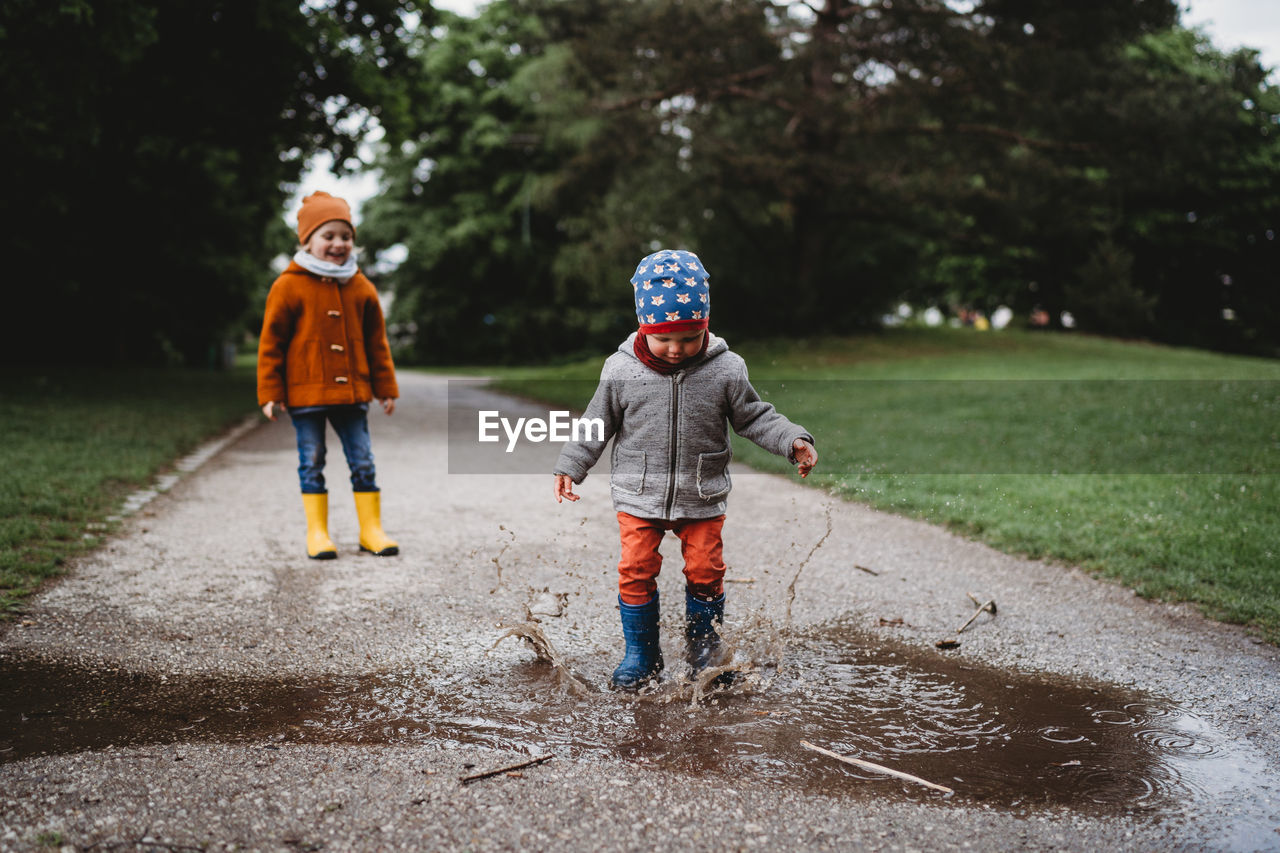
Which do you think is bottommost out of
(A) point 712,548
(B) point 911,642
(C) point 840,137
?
(B) point 911,642

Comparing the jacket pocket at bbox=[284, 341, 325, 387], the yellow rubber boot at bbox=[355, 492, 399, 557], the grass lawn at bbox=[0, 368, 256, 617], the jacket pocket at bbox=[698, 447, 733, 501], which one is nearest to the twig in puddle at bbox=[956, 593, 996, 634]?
the jacket pocket at bbox=[698, 447, 733, 501]

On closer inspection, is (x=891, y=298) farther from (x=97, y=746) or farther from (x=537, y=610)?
(x=97, y=746)

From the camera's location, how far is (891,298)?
2828 cm

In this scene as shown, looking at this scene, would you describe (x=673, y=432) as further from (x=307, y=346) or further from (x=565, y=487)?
(x=307, y=346)

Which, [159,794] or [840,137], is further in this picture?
[840,137]

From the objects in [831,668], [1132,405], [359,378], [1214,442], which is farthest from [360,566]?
[1132,405]

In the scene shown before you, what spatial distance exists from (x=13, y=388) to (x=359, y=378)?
1186 centimetres

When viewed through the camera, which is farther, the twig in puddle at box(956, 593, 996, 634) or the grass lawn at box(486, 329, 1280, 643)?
the grass lawn at box(486, 329, 1280, 643)

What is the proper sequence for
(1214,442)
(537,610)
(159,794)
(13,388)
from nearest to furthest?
(159,794), (537,610), (1214,442), (13,388)

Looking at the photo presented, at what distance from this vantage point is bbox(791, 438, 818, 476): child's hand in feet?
11.1

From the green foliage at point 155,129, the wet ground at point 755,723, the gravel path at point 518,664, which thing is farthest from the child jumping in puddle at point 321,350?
the green foliage at point 155,129

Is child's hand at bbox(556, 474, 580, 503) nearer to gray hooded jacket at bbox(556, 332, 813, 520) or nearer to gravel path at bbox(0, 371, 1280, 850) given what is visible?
gray hooded jacket at bbox(556, 332, 813, 520)

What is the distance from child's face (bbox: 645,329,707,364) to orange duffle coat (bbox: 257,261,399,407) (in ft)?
8.49

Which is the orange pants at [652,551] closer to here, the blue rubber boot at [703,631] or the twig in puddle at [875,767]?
the blue rubber boot at [703,631]
